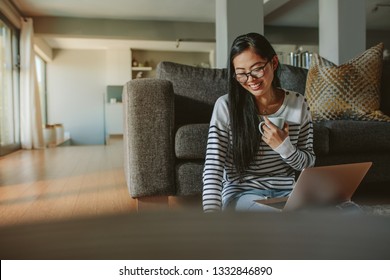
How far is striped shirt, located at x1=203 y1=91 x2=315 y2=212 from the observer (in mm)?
1070

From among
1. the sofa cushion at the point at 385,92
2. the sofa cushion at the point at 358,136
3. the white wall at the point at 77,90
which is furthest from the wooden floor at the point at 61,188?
the white wall at the point at 77,90

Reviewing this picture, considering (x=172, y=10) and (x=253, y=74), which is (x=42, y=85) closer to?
(x=172, y=10)

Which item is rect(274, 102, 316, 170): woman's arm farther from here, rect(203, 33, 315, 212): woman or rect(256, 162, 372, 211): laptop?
rect(256, 162, 372, 211): laptop

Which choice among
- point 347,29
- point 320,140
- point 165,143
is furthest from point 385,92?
point 347,29

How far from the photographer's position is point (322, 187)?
799mm

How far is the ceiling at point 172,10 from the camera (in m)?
4.97

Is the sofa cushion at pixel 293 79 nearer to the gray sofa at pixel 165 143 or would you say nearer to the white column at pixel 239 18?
the gray sofa at pixel 165 143

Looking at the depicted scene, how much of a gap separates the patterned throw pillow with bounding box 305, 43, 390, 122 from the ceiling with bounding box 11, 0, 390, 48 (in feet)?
9.51

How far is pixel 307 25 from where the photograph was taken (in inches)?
238

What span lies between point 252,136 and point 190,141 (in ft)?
1.41

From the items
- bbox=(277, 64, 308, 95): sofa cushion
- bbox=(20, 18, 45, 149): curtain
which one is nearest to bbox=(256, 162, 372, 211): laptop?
bbox=(277, 64, 308, 95): sofa cushion

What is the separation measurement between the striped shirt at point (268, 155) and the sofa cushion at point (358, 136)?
0.56 meters
